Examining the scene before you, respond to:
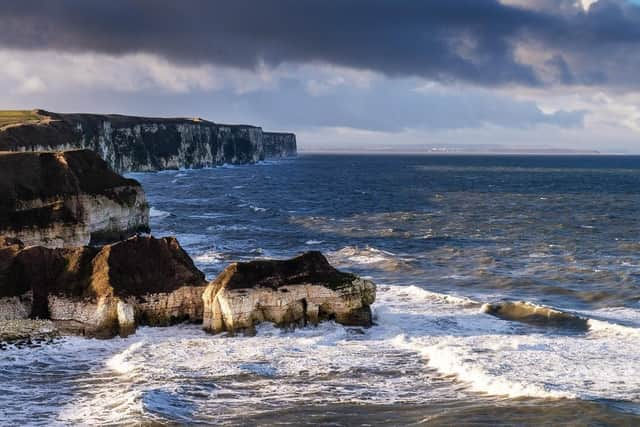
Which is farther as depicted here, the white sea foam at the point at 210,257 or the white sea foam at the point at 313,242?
the white sea foam at the point at 313,242

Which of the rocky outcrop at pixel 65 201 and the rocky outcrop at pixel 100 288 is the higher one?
the rocky outcrop at pixel 65 201

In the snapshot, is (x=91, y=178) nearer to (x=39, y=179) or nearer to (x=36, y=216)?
(x=39, y=179)

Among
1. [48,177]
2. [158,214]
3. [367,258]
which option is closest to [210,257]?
[367,258]

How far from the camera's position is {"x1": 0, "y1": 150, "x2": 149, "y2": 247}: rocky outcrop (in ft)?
147

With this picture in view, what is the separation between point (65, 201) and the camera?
158ft

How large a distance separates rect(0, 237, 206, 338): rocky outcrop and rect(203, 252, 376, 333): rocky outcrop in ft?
5.51

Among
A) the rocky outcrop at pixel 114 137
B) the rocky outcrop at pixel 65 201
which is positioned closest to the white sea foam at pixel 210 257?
the rocky outcrop at pixel 65 201

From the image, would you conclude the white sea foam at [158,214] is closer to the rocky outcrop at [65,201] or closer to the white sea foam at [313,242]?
the rocky outcrop at [65,201]

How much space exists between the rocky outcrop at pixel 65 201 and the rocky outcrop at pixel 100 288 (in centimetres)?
1284

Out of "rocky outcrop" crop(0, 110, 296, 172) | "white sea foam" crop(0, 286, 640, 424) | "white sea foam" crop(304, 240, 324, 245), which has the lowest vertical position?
"white sea foam" crop(0, 286, 640, 424)

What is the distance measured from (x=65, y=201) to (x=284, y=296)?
24327 mm

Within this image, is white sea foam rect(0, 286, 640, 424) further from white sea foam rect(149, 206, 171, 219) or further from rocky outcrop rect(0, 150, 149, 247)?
white sea foam rect(149, 206, 171, 219)

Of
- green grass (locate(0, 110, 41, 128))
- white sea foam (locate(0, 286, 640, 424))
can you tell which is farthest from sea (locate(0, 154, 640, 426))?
green grass (locate(0, 110, 41, 128))

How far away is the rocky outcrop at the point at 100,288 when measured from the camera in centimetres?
2986
